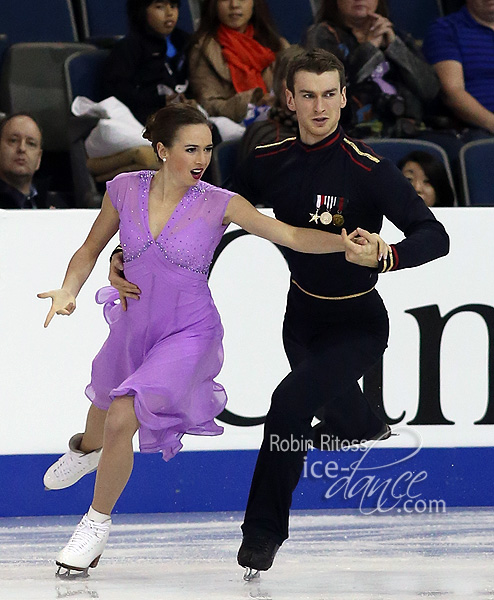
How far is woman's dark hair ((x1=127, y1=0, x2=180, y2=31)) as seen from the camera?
17.2 ft

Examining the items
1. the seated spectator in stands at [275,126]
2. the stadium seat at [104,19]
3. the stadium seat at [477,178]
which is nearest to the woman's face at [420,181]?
the stadium seat at [477,178]

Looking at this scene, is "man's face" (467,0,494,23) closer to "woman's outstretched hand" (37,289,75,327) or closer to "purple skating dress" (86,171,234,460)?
"purple skating dress" (86,171,234,460)

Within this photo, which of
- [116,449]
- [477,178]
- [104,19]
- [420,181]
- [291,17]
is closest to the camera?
[116,449]

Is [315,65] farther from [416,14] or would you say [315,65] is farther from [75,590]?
[416,14]

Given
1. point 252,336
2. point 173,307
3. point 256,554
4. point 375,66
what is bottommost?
point 252,336

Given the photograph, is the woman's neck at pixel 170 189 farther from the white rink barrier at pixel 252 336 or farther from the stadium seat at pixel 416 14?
the stadium seat at pixel 416 14

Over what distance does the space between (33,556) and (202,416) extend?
76cm

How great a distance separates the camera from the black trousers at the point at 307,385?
326 centimetres

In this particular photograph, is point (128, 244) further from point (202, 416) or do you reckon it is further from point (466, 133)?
point (466, 133)

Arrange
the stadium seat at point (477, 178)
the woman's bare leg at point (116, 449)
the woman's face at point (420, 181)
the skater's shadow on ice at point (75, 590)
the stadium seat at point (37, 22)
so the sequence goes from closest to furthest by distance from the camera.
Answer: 1. the skater's shadow on ice at point (75, 590)
2. the woman's bare leg at point (116, 449)
3. the woman's face at point (420, 181)
4. the stadium seat at point (477, 178)
5. the stadium seat at point (37, 22)

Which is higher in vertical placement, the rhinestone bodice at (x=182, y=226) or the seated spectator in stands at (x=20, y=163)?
the rhinestone bodice at (x=182, y=226)

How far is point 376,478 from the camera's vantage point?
4559 millimetres

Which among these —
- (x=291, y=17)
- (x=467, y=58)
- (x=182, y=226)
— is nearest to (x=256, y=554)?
(x=182, y=226)

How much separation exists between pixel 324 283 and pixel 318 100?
1.86 feet
